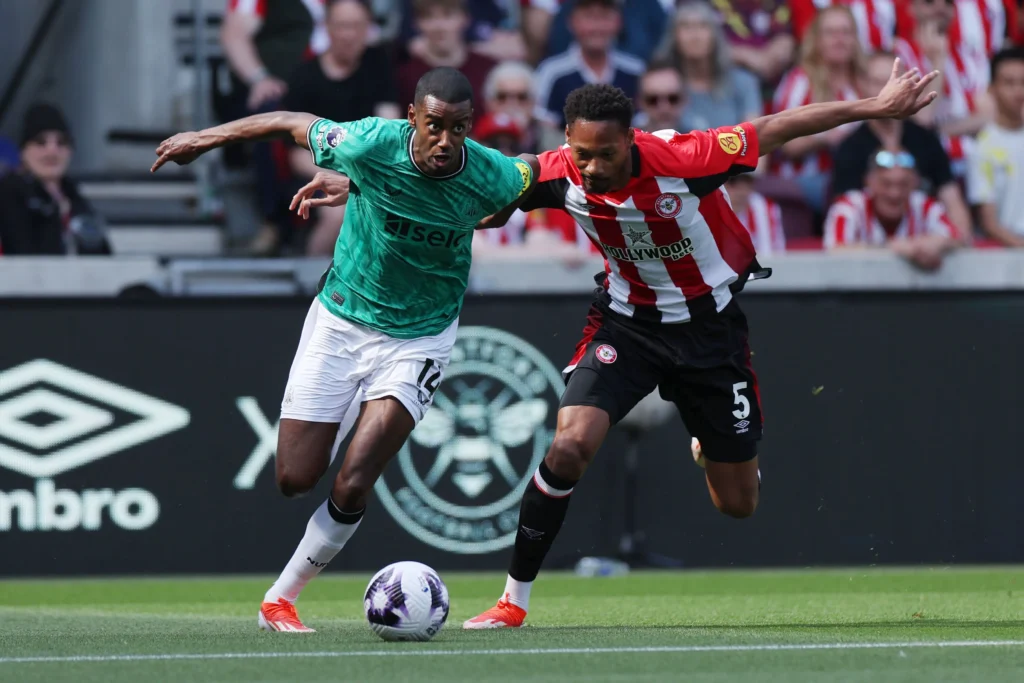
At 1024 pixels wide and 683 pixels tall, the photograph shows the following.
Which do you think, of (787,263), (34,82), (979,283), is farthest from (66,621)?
(34,82)

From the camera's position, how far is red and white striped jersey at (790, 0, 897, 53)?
1391 centimetres

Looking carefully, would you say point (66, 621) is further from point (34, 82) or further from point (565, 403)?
point (34, 82)

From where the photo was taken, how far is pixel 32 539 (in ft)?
34.0

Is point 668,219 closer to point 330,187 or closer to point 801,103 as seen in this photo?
point 330,187

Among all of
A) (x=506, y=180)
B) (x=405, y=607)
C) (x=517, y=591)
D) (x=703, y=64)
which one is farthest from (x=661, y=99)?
(x=405, y=607)

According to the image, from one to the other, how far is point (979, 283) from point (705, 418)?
187 inches

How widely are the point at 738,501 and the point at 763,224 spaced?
4.83 metres

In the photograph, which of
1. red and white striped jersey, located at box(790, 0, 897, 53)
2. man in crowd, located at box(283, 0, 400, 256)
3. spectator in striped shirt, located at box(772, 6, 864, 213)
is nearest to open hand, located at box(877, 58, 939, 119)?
spectator in striped shirt, located at box(772, 6, 864, 213)

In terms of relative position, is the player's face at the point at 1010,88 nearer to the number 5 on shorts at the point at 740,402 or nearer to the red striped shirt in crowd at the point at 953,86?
the red striped shirt in crowd at the point at 953,86

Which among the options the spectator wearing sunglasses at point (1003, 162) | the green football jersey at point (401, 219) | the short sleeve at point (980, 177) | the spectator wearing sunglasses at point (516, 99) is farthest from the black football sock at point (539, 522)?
the short sleeve at point (980, 177)

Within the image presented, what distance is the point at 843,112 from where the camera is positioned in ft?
23.2

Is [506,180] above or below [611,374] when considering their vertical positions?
above

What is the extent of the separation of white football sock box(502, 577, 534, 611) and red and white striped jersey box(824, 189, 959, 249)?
18.7 ft

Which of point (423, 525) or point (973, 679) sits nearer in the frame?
point (973, 679)
